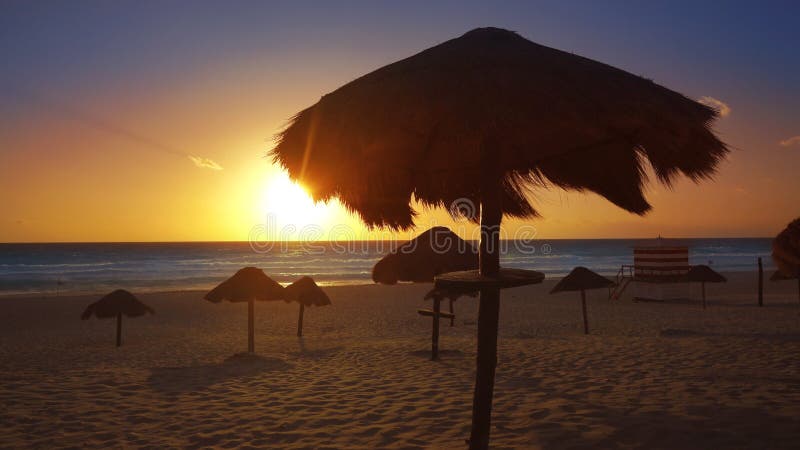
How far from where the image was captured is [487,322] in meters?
4.12

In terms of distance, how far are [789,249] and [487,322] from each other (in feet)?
45.0

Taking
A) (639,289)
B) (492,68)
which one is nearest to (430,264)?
(492,68)

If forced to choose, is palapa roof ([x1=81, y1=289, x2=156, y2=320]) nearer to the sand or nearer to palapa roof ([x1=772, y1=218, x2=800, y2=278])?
the sand

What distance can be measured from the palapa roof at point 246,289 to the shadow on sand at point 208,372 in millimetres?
1264

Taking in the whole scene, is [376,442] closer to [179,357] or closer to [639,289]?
[179,357]

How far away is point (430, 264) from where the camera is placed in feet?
35.6

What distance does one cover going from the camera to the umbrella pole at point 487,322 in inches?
162

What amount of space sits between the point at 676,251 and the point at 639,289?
2266 millimetres

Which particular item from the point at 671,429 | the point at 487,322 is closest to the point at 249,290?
the point at 487,322

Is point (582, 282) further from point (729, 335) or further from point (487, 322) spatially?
point (487, 322)

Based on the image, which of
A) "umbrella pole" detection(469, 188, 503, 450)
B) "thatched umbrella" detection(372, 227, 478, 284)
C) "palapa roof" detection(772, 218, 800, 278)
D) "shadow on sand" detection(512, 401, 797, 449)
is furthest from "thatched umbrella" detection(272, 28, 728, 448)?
"palapa roof" detection(772, 218, 800, 278)

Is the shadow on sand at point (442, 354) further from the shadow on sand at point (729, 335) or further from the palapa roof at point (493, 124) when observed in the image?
the palapa roof at point (493, 124)

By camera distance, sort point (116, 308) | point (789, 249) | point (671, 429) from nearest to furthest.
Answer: point (671, 429)
point (116, 308)
point (789, 249)

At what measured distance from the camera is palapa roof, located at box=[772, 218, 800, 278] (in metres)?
13.6
